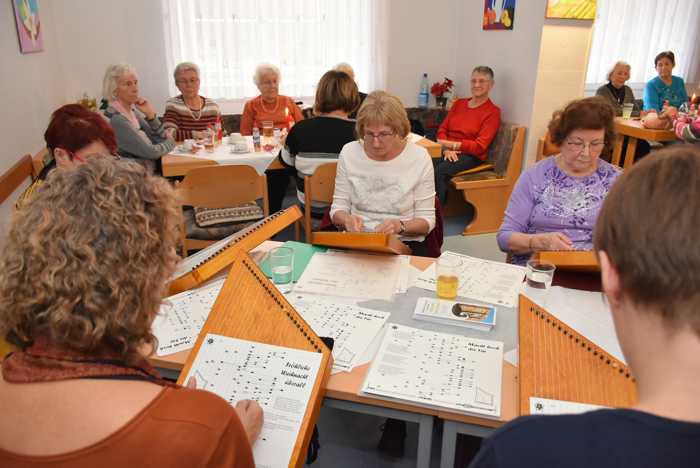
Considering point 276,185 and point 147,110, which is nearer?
point 147,110

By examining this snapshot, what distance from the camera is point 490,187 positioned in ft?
14.3

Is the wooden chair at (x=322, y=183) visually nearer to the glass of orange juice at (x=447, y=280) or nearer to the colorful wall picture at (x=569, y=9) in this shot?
the glass of orange juice at (x=447, y=280)

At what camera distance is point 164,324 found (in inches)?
60.2

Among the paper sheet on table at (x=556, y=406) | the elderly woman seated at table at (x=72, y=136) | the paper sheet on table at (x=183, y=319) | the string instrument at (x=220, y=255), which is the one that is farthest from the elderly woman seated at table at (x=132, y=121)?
the paper sheet on table at (x=556, y=406)

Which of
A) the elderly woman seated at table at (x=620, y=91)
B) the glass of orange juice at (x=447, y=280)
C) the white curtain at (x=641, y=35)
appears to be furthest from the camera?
the white curtain at (x=641, y=35)

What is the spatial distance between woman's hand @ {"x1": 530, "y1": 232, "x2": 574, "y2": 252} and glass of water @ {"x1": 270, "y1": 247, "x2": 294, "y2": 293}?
0.98 meters

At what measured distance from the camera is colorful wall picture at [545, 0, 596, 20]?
4062mm

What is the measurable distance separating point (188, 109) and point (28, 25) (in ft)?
4.00

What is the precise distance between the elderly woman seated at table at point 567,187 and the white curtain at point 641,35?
4429mm

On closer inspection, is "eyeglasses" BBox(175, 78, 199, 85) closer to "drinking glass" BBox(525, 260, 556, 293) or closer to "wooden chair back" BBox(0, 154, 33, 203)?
"wooden chair back" BBox(0, 154, 33, 203)

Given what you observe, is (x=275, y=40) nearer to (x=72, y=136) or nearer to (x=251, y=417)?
(x=72, y=136)

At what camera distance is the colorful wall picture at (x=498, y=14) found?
14.9 feet

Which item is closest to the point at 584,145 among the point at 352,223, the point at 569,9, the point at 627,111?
the point at 352,223

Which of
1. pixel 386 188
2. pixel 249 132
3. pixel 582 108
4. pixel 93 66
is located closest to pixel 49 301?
pixel 386 188
